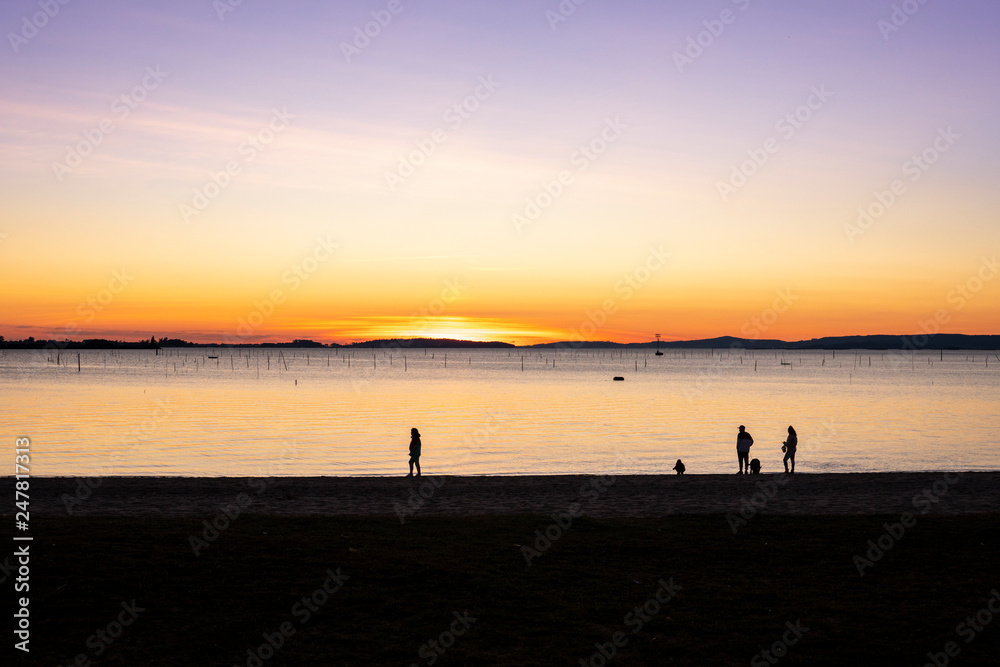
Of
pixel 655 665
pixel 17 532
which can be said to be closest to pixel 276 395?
pixel 17 532

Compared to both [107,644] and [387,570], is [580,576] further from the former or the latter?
[107,644]

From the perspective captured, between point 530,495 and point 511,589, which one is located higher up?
point 511,589

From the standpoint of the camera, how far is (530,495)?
24.6 metres

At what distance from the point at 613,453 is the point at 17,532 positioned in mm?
35439

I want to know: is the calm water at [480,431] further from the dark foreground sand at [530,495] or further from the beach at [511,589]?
the beach at [511,589]

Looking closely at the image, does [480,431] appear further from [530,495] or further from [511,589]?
[511,589]

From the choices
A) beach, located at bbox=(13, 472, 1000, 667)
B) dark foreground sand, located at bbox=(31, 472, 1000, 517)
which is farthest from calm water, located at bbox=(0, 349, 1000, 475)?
beach, located at bbox=(13, 472, 1000, 667)

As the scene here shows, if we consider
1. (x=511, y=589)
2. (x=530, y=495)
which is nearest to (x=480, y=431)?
(x=530, y=495)

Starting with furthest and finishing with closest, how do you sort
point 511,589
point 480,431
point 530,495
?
point 480,431, point 530,495, point 511,589

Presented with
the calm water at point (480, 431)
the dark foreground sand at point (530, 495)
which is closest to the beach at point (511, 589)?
the dark foreground sand at point (530, 495)

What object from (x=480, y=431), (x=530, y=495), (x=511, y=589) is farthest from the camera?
(x=480, y=431)

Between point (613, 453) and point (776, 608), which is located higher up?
point (776, 608)

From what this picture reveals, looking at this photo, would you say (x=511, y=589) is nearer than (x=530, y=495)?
Yes

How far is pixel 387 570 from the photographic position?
12266mm
